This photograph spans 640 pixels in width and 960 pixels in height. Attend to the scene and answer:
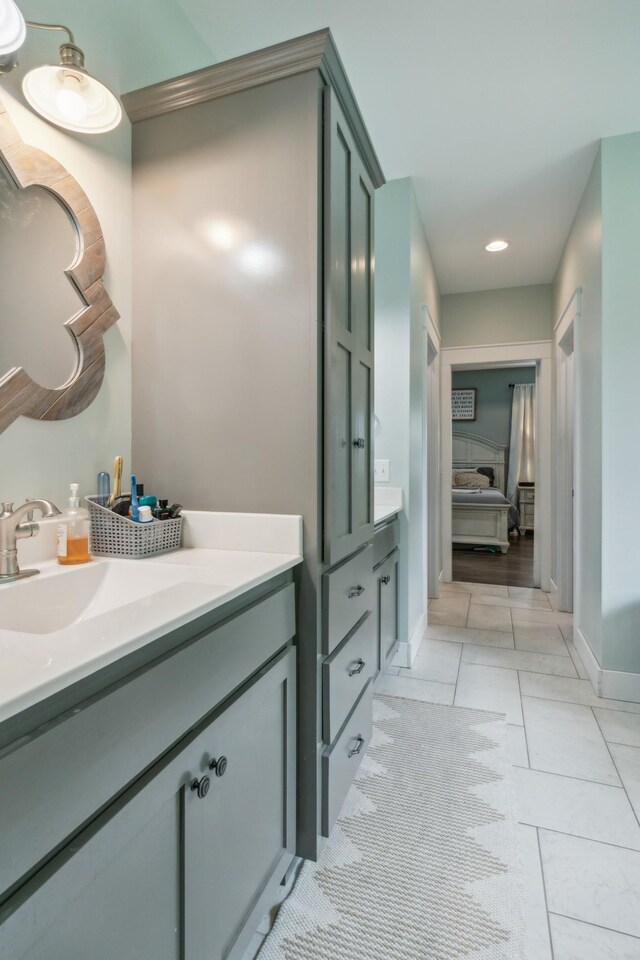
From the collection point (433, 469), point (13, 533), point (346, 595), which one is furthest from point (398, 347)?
point (13, 533)

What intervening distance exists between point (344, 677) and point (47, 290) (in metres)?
1.34

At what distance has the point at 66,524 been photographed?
1.19 meters

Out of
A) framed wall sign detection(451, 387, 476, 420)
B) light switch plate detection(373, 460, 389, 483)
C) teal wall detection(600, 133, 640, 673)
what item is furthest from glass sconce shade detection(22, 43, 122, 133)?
framed wall sign detection(451, 387, 476, 420)

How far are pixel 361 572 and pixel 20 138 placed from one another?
1.49m

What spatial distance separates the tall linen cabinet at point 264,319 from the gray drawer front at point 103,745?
1.56 ft

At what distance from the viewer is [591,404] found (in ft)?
8.86

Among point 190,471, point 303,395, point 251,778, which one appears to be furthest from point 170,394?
point 251,778

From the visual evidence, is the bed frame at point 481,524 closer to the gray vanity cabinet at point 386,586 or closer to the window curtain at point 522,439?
the window curtain at point 522,439

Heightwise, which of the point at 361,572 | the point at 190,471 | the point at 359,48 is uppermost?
the point at 359,48

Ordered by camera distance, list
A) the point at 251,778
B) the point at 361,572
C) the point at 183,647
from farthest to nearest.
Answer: the point at 361,572 → the point at 251,778 → the point at 183,647

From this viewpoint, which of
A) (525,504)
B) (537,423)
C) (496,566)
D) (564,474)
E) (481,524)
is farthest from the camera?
(525,504)

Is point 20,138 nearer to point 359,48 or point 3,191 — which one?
point 3,191

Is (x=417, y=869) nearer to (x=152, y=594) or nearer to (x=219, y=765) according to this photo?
(x=219, y=765)

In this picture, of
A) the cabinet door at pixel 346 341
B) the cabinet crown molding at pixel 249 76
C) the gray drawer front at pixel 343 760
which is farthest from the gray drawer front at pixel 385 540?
the cabinet crown molding at pixel 249 76
